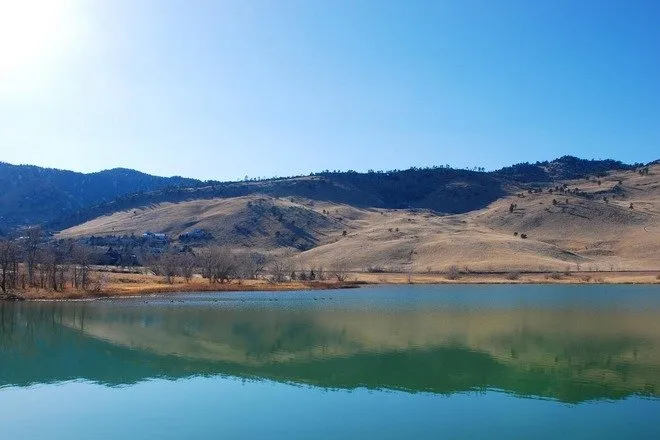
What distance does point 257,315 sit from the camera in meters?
60.7

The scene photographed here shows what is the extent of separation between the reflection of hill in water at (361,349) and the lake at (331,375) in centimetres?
15

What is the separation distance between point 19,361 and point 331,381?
19.5 metres

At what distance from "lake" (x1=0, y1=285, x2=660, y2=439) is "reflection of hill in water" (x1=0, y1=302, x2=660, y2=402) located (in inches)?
5.9

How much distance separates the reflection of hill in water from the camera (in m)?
29.8

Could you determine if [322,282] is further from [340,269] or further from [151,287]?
[340,269]

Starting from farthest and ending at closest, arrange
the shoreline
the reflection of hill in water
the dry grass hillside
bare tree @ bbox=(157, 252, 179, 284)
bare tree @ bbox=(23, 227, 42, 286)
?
the dry grass hillside, bare tree @ bbox=(157, 252, 179, 284), bare tree @ bbox=(23, 227, 42, 286), the shoreline, the reflection of hill in water

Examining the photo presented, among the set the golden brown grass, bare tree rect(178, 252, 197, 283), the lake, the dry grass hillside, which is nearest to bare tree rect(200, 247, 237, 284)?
the golden brown grass

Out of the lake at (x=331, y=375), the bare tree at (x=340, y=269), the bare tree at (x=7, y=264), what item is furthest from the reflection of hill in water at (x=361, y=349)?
the bare tree at (x=340, y=269)

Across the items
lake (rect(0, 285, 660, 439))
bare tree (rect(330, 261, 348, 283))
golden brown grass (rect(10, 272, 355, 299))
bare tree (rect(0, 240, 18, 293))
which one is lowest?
lake (rect(0, 285, 660, 439))

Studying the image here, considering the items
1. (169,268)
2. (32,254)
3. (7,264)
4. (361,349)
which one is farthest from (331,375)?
(169,268)

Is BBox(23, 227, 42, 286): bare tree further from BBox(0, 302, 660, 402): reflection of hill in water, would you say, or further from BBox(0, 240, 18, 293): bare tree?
BBox(0, 302, 660, 402): reflection of hill in water

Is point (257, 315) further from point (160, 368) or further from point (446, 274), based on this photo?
point (446, 274)

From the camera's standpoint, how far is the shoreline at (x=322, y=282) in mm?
82688

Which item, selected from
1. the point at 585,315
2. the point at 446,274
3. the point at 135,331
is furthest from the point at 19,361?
the point at 446,274
